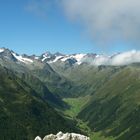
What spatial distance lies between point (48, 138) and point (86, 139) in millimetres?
10847

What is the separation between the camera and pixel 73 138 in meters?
109

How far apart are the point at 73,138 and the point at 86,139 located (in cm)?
323

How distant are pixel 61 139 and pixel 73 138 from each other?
9.57 feet

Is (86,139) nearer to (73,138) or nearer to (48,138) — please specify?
(73,138)

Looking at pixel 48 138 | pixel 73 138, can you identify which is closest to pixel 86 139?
pixel 73 138

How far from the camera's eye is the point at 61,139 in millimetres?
108750

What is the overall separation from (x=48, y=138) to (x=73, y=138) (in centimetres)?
778

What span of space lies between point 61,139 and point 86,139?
6.10 meters

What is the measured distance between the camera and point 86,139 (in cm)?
10775

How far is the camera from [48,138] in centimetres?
11319
